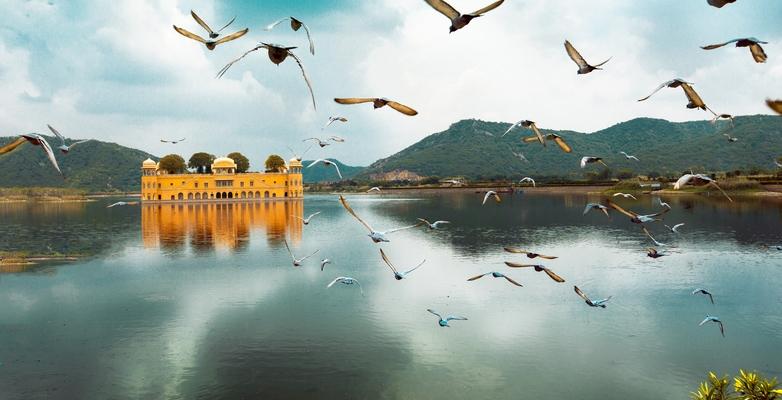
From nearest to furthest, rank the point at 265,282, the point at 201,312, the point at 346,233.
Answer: the point at 201,312 → the point at 265,282 → the point at 346,233

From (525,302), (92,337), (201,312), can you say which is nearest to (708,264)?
(525,302)

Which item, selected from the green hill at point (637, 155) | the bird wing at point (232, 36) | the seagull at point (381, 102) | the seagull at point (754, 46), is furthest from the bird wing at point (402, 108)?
the green hill at point (637, 155)

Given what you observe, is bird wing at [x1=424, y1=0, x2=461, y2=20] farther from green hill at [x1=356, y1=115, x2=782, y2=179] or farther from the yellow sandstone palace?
green hill at [x1=356, y1=115, x2=782, y2=179]

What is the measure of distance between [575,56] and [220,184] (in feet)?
317

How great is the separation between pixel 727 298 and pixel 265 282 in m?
18.7

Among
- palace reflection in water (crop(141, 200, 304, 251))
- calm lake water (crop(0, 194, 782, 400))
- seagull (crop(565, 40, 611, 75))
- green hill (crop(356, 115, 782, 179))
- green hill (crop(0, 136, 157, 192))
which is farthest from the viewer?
green hill (crop(0, 136, 157, 192))

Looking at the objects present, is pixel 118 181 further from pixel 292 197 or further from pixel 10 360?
pixel 10 360

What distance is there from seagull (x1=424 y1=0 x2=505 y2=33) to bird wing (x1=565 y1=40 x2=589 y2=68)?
162cm

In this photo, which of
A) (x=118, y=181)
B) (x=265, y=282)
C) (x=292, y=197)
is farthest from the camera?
(x=118, y=181)

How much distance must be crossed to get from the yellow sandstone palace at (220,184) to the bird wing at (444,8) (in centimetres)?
9089

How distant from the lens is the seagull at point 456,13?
313 cm

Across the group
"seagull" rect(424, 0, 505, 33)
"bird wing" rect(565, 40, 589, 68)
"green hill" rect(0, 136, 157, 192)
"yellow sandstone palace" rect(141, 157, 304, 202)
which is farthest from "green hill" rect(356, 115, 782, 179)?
"seagull" rect(424, 0, 505, 33)

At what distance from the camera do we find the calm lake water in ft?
39.0

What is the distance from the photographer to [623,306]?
17812 millimetres
